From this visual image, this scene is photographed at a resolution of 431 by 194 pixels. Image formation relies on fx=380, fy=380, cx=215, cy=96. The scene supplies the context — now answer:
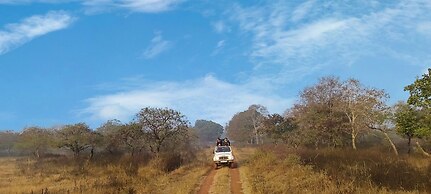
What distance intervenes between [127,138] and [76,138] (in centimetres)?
845

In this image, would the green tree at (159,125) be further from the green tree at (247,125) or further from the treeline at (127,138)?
the green tree at (247,125)

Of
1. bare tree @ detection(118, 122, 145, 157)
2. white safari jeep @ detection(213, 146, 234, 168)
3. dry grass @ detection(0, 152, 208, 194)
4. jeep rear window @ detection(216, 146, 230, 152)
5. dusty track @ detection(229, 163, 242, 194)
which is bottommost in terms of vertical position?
dusty track @ detection(229, 163, 242, 194)

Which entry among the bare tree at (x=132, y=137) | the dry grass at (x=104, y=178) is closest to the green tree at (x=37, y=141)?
the dry grass at (x=104, y=178)

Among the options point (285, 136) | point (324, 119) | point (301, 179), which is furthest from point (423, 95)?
point (285, 136)

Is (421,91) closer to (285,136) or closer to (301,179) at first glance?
(301,179)

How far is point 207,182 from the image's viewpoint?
24.5m

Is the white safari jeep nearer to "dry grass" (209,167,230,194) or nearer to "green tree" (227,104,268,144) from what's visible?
"dry grass" (209,167,230,194)

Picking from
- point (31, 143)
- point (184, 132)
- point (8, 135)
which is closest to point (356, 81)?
point (184, 132)

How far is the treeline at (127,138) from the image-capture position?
1907 inches

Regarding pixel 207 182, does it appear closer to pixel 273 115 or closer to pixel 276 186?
pixel 276 186

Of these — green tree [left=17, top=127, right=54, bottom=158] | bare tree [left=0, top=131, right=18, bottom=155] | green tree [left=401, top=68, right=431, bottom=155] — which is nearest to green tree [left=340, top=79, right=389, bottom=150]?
green tree [left=401, top=68, right=431, bottom=155]

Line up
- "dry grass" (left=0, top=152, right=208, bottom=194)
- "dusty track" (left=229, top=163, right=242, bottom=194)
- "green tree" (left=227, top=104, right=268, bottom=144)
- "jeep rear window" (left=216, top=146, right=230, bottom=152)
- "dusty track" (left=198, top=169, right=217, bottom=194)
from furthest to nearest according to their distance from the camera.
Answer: "green tree" (left=227, top=104, right=268, bottom=144), "jeep rear window" (left=216, top=146, right=230, bottom=152), "dry grass" (left=0, top=152, right=208, bottom=194), "dusty track" (left=198, top=169, right=217, bottom=194), "dusty track" (left=229, top=163, right=242, bottom=194)

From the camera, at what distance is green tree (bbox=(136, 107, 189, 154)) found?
4825 centimetres

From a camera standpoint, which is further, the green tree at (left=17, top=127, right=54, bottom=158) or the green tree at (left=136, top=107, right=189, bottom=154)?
the green tree at (left=17, top=127, right=54, bottom=158)
